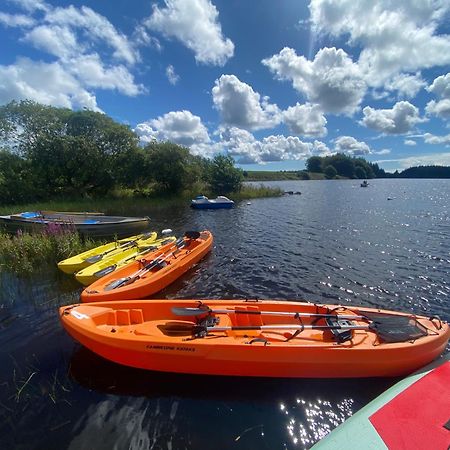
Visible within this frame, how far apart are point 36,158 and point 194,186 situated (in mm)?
18481

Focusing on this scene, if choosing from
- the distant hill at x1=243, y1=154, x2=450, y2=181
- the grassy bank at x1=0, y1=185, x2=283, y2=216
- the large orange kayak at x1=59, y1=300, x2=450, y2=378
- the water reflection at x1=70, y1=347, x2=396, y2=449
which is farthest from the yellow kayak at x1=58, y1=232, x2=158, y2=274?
the distant hill at x1=243, y1=154, x2=450, y2=181

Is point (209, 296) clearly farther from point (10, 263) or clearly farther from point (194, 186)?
point (194, 186)

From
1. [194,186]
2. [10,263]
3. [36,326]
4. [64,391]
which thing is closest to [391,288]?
[64,391]

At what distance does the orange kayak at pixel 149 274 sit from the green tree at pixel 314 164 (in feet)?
538

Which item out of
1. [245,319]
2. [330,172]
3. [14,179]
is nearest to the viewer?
[245,319]

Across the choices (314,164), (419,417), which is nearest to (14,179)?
(419,417)

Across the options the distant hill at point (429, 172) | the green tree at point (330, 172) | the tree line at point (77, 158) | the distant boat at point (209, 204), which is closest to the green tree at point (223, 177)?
the tree line at point (77, 158)

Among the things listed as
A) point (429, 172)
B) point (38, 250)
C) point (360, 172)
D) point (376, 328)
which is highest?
point (429, 172)

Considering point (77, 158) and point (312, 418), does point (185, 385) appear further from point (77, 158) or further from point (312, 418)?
point (77, 158)

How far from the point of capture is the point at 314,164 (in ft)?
545

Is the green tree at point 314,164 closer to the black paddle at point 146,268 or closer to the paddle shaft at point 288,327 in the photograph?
the black paddle at point 146,268

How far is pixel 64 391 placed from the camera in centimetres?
506

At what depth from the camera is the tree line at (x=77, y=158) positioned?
28125mm

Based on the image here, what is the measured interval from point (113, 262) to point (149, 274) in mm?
1772
